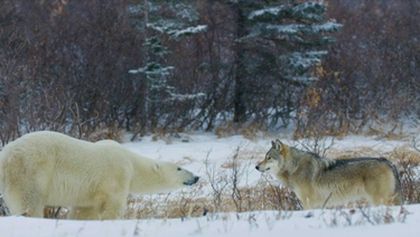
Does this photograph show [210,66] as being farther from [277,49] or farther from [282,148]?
[282,148]

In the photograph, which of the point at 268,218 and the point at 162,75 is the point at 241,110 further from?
the point at 268,218

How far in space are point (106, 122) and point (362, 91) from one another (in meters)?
7.57

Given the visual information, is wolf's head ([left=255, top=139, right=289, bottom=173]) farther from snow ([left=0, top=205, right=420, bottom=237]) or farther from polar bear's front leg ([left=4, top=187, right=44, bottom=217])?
snow ([left=0, top=205, right=420, bottom=237])

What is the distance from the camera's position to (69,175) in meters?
6.29

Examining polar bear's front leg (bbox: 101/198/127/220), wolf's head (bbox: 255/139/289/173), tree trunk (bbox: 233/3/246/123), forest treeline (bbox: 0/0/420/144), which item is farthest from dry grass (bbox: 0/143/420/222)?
tree trunk (bbox: 233/3/246/123)

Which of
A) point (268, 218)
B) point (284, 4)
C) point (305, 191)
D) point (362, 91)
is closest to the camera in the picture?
point (268, 218)

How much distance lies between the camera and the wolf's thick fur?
25.3ft

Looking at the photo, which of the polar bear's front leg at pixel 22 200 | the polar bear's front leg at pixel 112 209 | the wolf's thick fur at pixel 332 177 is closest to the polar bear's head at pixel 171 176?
the polar bear's front leg at pixel 112 209

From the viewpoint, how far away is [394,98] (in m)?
19.1

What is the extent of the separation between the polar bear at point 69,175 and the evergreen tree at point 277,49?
11697 mm

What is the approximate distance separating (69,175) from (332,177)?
328cm

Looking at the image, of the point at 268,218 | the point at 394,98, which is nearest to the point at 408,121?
the point at 394,98

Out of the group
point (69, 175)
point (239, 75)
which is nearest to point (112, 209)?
point (69, 175)

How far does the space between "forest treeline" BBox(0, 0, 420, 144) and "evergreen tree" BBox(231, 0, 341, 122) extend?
3 cm
